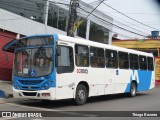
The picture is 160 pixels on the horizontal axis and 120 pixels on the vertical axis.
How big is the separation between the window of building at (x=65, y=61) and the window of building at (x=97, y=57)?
5.24 feet

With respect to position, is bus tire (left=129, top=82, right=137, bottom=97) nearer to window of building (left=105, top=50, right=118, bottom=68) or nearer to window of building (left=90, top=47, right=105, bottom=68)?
window of building (left=105, top=50, right=118, bottom=68)

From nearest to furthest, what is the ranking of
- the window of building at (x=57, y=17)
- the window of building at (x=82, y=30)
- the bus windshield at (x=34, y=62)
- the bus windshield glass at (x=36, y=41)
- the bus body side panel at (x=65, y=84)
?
the bus body side panel at (x=65, y=84) < the bus windshield at (x=34, y=62) < the bus windshield glass at (x=36, y=41) < the window of building at (x=57, y=17) < the window of building at (x=82, y=30)

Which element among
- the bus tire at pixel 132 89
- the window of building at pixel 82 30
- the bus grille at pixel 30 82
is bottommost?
the bus tire at pixel 132 89

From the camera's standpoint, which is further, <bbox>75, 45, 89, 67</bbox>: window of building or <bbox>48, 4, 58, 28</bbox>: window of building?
<bbox>48, 4, 58, 28</bbox>: window of building

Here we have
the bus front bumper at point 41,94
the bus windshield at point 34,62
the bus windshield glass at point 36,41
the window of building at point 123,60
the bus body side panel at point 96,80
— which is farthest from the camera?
the window of building at point 123,60

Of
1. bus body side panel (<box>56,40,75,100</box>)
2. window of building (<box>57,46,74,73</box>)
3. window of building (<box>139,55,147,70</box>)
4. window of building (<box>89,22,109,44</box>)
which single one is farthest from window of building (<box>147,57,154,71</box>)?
window of building (<box>89,22,109,44</box>)

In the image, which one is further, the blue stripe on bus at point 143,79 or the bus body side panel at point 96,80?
the blue stripe on bus at point 143,79

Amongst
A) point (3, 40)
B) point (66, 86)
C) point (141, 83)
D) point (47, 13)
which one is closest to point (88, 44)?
point (66, 86)

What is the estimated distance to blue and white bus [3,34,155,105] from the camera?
1124 cm

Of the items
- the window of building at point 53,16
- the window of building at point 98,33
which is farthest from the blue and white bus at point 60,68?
the window of building at point 98,33

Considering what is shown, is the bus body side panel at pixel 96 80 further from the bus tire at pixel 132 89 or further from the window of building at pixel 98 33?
the window of building at pixel 98 33

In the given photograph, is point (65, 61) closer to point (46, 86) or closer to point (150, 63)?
point (46, 86)

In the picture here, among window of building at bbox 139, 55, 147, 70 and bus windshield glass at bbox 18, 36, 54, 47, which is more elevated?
bus windshield glass at bbox 18, 36, 54, 47

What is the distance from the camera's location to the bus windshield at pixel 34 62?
11359 mm
